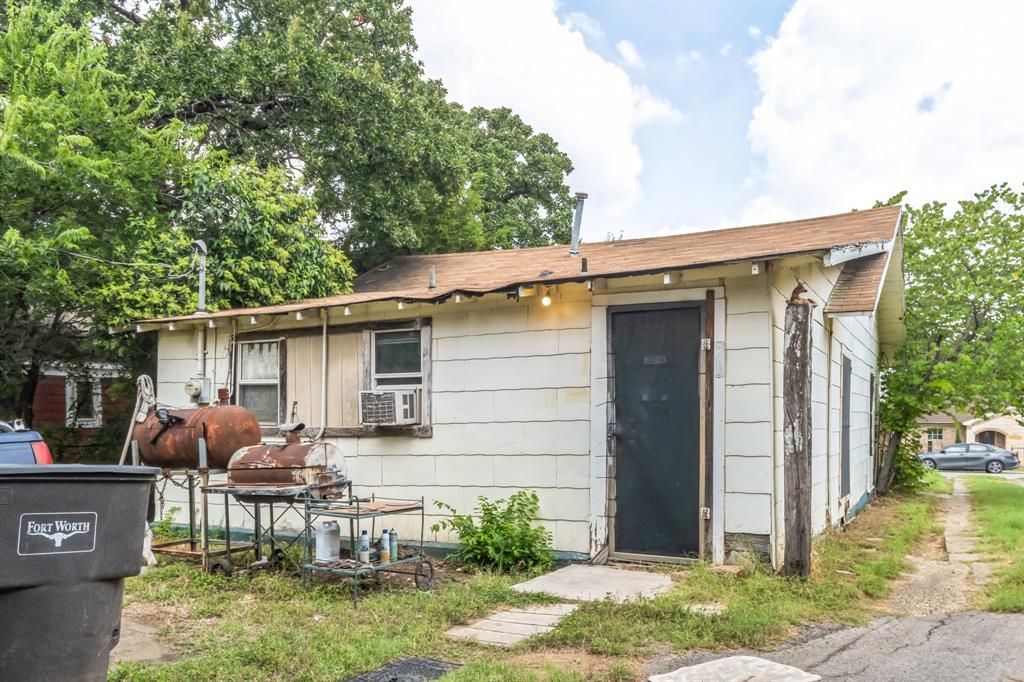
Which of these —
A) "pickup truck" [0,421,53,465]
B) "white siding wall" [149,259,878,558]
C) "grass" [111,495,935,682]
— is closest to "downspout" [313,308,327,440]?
"white siding wall" [149,259,878,558]

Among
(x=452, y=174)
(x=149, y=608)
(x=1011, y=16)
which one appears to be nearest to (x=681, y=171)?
(x=452, y=174)

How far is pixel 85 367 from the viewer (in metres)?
13.2

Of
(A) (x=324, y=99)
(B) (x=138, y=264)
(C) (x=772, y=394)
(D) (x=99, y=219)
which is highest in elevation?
(A) (x=324, y=99)

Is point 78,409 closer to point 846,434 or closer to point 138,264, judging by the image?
point 138,264

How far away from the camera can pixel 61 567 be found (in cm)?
334

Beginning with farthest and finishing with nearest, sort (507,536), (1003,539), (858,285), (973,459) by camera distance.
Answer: (973,459) < (858,285) < (1003,539) < (507,536)

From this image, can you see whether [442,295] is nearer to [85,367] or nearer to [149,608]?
[149,608]

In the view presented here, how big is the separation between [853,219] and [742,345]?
141 inches

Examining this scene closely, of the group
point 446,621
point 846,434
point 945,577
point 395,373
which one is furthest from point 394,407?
point 846,434

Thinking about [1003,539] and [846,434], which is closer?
[1003,539]

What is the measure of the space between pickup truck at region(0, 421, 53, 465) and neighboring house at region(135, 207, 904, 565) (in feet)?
7.86

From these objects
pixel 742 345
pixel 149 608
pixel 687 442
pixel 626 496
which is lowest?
pixel 149 608

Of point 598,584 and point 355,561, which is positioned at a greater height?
point 355,561

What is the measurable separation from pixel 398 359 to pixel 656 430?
2866mm
